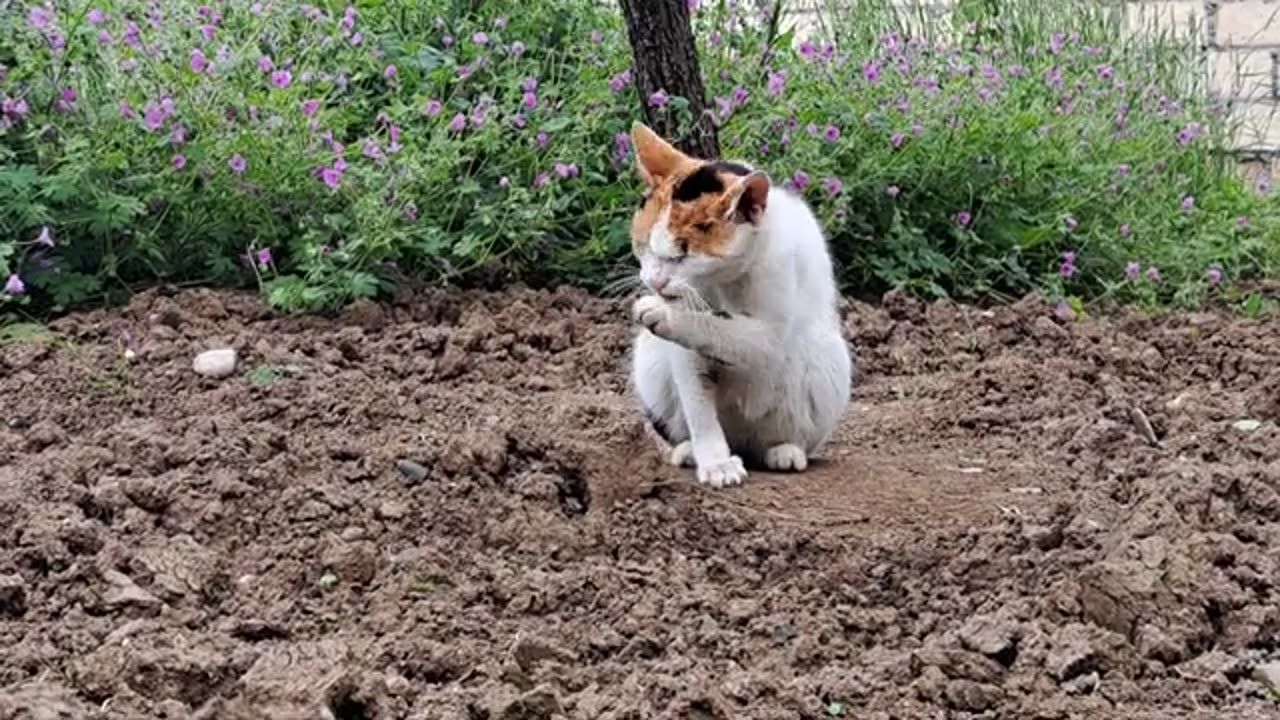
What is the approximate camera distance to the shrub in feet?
17.8

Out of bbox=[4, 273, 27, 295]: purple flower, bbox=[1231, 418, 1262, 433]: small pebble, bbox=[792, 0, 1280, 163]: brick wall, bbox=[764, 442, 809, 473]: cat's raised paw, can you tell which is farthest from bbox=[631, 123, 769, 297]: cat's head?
bbox=[792, 0, 1280, 163]: brick wall

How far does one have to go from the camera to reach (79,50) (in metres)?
5.55

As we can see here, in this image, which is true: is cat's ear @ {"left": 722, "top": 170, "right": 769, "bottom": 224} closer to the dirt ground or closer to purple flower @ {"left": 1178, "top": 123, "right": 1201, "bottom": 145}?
the dirt ground

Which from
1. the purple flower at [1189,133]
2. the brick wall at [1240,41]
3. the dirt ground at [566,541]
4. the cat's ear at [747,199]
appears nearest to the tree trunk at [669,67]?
the dirt ground at [566,541]

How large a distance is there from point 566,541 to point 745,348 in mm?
710

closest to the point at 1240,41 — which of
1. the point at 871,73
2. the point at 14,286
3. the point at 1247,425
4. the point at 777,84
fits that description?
the point at 871,73

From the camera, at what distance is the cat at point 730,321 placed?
13.0 ft

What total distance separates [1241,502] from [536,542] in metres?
1.40

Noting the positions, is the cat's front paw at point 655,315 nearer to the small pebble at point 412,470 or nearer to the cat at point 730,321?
the cat at point 730,321

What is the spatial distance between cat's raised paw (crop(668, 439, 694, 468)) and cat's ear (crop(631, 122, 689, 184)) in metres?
0.60

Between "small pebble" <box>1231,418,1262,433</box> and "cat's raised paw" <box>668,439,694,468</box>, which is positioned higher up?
"cat's raised paw" <box>668,439,694,468</box>

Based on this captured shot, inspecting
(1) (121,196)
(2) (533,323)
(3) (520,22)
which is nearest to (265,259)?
(1) (121,196)

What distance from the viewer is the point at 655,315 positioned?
156 inches

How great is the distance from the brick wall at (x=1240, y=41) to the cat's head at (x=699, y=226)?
528 cm
